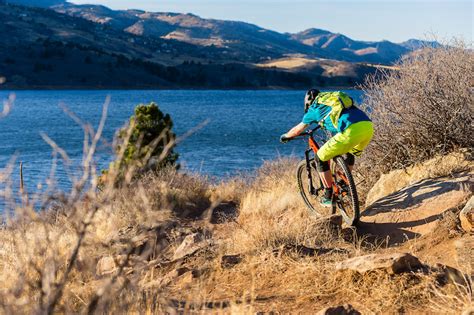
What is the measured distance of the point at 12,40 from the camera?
111m

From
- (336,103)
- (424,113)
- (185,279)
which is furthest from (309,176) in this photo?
(185,279)

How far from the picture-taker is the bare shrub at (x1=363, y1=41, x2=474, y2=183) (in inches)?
337

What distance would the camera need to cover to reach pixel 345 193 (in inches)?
308

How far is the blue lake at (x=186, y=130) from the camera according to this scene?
2703cm

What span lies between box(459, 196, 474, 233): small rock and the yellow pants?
1.38m

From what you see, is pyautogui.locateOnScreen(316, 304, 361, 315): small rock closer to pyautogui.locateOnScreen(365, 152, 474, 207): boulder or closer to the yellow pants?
the yellow pants

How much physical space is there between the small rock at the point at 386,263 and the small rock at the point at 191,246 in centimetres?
186

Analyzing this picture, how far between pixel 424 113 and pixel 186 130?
117ft

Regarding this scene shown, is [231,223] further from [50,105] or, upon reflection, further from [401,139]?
[50,105]

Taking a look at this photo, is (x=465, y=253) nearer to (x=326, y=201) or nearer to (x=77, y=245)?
(x=326, y=201)

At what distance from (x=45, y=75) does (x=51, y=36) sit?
39.7m

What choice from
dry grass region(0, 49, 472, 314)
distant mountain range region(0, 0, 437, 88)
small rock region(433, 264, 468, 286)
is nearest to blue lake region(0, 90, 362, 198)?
dry grass region(0, 49, 472, 314)

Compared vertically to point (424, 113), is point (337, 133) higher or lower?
lower

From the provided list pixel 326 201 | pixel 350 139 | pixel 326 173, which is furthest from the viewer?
pixel 326 201
